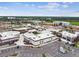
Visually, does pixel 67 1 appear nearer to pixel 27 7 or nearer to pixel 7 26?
pixel 27 7

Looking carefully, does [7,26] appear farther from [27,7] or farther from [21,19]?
[27,7]

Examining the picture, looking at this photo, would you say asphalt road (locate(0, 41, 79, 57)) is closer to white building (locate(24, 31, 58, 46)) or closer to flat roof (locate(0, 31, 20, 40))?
white building (locate(24, 31, 58, 46))

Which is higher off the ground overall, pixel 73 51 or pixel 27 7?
pixel 27 7

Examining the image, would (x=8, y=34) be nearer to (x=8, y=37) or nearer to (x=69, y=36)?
(x=8, y=37)

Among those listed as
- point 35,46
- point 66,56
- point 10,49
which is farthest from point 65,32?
point 10,49

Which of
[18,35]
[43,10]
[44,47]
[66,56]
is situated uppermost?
[43,10]

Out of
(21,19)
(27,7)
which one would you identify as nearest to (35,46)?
(21,19)
